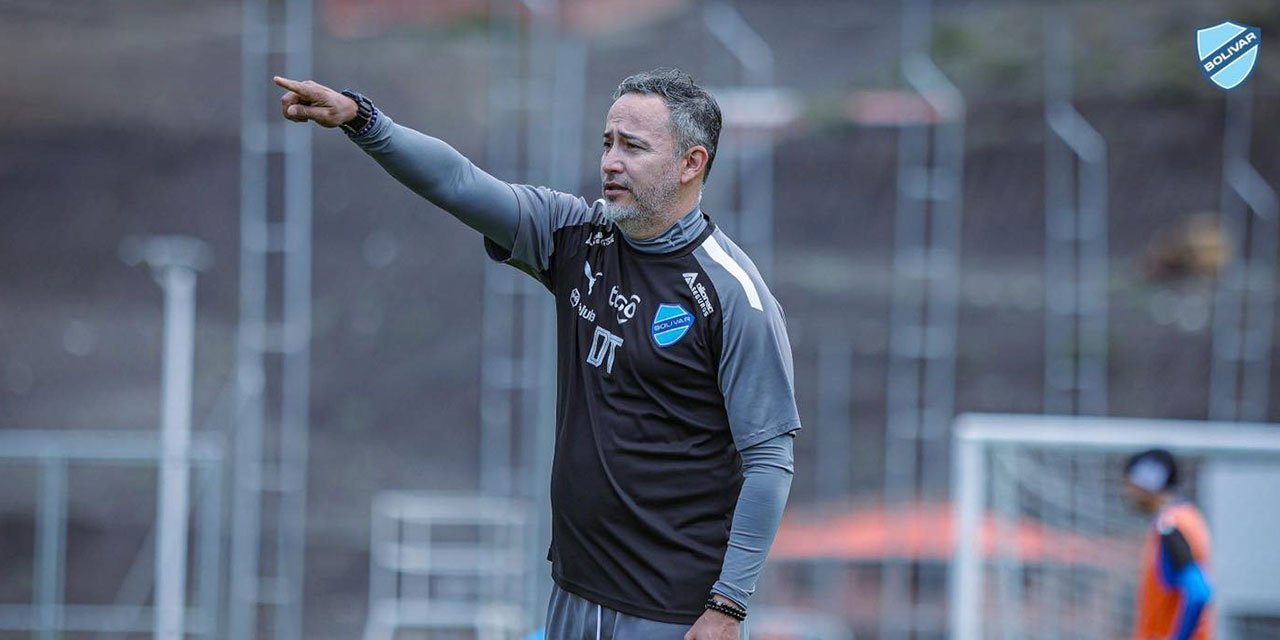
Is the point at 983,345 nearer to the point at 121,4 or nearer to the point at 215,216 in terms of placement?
the point at 215,216

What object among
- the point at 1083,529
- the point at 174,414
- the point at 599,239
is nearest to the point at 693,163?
the point at 599,239

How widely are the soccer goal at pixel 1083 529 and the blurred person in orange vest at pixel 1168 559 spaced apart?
0.61 meters

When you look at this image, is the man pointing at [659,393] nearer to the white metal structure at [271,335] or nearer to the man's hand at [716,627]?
the man's hand at [716,627]

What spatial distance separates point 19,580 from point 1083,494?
5737 millimetres

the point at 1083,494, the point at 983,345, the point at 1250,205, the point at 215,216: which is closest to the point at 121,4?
the point at 215,216

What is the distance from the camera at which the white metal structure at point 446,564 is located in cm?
797

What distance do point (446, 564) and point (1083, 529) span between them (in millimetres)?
3375

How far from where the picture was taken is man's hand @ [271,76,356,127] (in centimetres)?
236

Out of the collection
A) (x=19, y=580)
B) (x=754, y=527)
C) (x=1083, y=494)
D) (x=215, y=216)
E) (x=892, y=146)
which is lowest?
(x=19, y=580)

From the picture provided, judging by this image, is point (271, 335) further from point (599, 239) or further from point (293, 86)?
point (293, 86)

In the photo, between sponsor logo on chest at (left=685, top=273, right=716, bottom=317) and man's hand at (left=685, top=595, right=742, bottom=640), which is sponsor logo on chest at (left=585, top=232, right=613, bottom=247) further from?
man's hand at (left=685, top=595, right=742, bottom=640)

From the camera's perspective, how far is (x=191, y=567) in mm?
8086

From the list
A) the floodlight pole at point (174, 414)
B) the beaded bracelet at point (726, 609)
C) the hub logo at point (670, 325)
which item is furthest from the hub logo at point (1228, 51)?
the floodlight pole at point (174, 414)

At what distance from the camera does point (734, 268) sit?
254 centimetres
